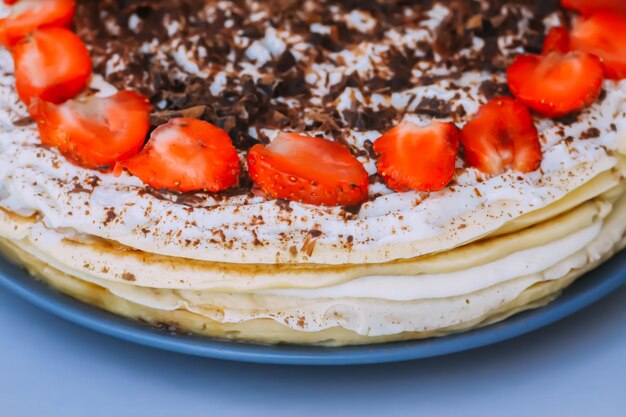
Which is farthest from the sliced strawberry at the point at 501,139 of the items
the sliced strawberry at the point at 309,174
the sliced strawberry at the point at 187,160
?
the sliced strawberry at the point at 187,160

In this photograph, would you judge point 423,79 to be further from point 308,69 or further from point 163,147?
point 163,147

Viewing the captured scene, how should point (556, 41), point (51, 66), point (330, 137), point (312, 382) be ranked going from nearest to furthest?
point (312, 382), point (330, 137), point (51, 66), point (556, 41)

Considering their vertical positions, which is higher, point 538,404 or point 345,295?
point 345,295

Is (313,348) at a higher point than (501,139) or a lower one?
lower

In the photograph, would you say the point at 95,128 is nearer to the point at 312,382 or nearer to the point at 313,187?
the point at 313,187

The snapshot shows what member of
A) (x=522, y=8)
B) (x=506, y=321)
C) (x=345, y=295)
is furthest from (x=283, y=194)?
(x=522, y=8)

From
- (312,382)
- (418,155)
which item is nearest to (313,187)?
(418,155)

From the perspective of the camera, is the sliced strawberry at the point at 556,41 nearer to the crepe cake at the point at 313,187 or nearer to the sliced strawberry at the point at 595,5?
the crepe cake at the point at 313,187
